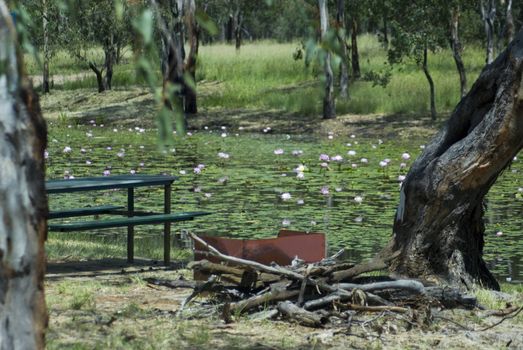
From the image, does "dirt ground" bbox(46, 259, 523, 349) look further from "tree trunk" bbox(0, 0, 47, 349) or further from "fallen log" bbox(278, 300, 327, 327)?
"tree trunk" bbox(0, 0, 47, 349)

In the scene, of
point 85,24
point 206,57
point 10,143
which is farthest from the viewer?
A: point 206,57

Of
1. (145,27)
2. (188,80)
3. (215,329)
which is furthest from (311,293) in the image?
(145,27)

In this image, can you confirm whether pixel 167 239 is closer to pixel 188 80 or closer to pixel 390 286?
pixel 390 286

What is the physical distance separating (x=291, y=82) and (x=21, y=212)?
31668 millimetres

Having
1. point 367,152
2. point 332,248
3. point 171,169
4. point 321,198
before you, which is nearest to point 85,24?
point 367,152

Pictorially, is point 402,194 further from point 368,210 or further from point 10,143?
point 368,210

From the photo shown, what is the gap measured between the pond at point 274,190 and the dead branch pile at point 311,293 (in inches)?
101

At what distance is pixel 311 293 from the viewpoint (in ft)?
20.7

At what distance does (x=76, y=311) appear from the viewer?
20.2ft

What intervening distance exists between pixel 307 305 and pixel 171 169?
10303mm

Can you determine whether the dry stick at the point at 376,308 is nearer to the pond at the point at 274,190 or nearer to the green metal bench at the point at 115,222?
the green metal bench at the point at 115,222

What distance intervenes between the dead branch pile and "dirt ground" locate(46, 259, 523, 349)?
0.06 metres

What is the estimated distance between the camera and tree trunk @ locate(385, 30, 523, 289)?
6535 mm

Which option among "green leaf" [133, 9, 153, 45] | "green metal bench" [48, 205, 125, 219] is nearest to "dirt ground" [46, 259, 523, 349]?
"green metal bench" [48, 205, 125, 219]
